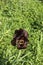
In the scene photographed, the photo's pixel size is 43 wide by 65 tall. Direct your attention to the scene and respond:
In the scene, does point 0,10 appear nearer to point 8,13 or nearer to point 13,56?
point 8,13

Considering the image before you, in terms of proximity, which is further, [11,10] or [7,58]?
[11,10]

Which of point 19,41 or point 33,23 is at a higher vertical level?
point 19,41

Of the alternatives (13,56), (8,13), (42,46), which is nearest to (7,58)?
(13,56)

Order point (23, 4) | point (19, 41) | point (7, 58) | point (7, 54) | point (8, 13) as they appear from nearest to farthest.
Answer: point (19, 41)
point (7, 58)
point (7, 54)
point (8, 13)
point (23, 4)

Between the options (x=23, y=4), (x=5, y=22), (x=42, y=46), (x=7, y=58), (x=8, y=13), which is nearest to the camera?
(x=7, y=58)

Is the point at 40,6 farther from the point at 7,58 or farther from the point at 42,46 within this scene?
the point at 7,58

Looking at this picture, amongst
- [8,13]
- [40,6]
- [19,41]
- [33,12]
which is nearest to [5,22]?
[8,13]
